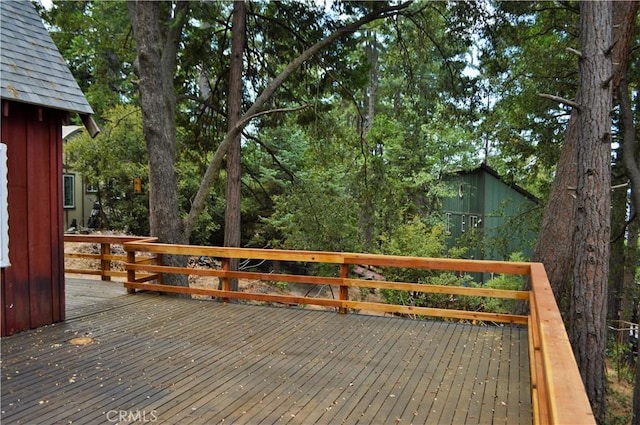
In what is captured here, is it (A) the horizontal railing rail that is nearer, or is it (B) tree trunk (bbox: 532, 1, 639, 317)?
(A) the horizontal railing rail

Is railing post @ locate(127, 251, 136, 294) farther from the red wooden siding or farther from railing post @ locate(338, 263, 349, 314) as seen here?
railing post @ locate(338, 263, 349, 314)

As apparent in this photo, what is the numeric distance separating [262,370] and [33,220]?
3197 mm

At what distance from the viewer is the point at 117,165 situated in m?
14.0

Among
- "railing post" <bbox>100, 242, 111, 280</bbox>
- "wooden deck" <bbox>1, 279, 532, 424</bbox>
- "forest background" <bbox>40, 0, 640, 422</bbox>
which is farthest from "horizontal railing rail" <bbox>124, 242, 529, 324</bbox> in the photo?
"forest background" <bbox>40, 0, 640, 422</bbox>

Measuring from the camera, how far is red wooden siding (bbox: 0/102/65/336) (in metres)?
4.77

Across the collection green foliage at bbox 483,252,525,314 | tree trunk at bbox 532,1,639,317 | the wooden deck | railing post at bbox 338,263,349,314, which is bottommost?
green foliage at bbox 483,252,525,314

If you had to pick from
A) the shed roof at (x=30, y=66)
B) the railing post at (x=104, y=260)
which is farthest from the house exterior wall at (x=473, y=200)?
the shed roof at (x=30, y=66)

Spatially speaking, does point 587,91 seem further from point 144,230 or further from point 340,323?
point 144,230

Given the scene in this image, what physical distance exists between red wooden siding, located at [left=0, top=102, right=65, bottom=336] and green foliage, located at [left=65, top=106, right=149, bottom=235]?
883 cm

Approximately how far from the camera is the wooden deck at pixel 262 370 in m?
3.09

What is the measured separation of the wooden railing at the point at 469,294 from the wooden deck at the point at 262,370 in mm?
210

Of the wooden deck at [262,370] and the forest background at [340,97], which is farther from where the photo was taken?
the forest background at [340,97]

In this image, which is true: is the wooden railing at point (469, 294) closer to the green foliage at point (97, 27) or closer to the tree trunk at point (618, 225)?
the green foliage at point (97, 27)

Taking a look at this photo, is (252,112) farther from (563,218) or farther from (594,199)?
(594,199)
